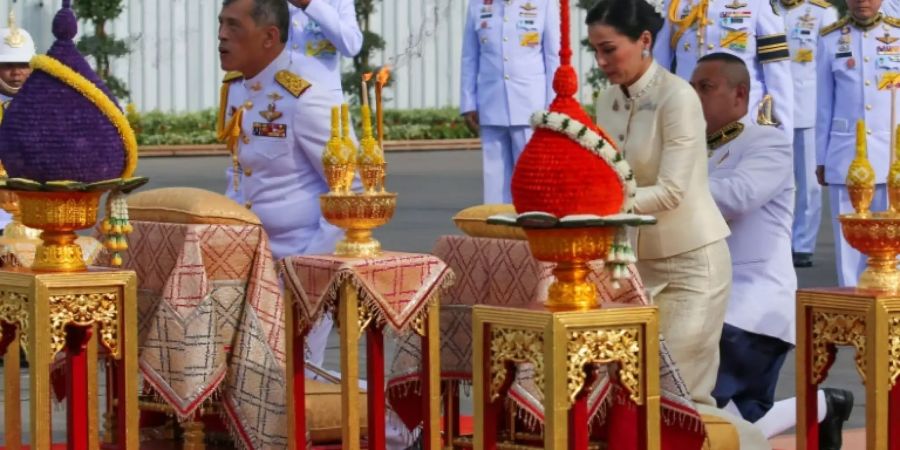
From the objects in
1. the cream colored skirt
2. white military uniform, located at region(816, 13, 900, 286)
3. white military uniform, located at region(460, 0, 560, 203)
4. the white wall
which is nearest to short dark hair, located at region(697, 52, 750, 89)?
the cream colored skirt

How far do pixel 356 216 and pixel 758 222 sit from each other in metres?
1.62

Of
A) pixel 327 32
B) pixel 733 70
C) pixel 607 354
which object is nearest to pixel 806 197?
pixel 327 32

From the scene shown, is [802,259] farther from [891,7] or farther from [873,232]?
[873,232]

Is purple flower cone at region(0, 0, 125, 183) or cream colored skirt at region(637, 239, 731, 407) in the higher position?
purple flower cone at region(0, 0, 125, 183)

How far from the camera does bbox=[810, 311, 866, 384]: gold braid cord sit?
16.9 ft

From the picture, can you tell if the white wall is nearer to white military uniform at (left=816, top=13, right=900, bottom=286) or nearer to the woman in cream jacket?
white military uniform at (left=816, top=13, right=900, bottom=286)

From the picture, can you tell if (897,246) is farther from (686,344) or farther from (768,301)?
(768,301)

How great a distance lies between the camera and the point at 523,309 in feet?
15.1

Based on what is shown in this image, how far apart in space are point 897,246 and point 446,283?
128 cm

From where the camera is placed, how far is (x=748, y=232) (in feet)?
22.1

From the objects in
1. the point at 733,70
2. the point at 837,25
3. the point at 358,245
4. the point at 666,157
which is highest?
the point at 837,25

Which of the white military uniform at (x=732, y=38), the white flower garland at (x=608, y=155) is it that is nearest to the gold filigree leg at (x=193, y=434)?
the white flower garland at (x=608, y=155)

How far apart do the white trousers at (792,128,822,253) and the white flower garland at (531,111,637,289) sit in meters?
7.53

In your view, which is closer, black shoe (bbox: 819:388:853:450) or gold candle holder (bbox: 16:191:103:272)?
gold candle holder (bbox: 16:191:103:272)
